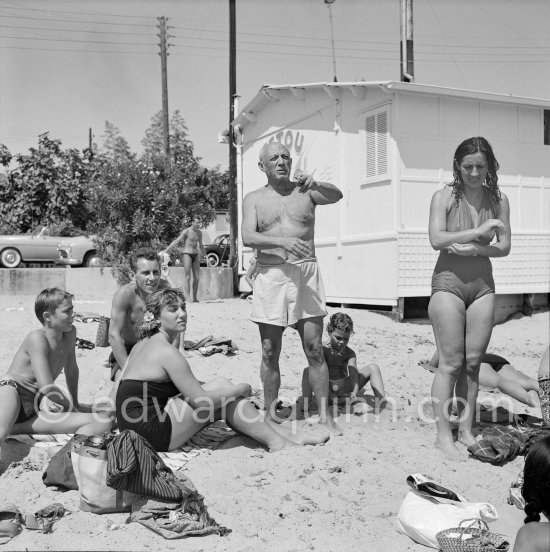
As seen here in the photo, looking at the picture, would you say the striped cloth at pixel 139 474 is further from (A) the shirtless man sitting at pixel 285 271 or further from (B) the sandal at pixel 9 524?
(A) the shirtless man sitting at pixel 285 271

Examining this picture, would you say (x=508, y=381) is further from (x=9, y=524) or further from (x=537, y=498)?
(x=9, y=524)

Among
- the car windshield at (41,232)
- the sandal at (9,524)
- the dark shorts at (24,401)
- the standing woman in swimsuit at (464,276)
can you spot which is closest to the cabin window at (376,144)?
the standing woman in swimsuit at (464,276)

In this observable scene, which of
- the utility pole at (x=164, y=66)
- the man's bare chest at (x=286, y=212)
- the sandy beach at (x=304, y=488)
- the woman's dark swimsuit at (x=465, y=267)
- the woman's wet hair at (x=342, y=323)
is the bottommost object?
the sandy beach at (x=304, y=488)

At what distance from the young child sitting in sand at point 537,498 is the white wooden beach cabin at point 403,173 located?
844 cm

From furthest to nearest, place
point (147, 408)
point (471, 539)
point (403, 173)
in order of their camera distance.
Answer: point (403, 173) → point (147, 408) → point (471, 539)

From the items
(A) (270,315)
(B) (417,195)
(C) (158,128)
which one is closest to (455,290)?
(A) (270,315)

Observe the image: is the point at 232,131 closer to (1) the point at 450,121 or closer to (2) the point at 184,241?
(2) the point at 184,241

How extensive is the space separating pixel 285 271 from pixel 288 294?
0.56 ft

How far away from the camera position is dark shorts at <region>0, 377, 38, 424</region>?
4735mm

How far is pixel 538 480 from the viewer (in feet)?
8.00

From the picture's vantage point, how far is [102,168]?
15.8 m

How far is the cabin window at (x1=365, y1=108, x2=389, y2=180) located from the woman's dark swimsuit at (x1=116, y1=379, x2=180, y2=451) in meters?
7.84

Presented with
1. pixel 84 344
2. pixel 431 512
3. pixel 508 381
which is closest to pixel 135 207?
pixel 84 344

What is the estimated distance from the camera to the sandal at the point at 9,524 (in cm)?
334
